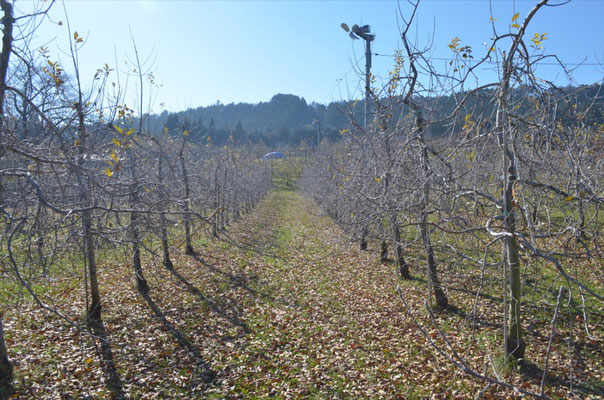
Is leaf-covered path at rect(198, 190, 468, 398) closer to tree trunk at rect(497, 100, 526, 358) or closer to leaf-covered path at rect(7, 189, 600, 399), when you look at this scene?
leaf-covered path at rect(7, 189, 600, 399)

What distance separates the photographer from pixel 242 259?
12.4 meters

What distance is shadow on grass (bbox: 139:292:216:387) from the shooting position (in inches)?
212

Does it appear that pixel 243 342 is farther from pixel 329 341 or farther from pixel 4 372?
pixel 4 372

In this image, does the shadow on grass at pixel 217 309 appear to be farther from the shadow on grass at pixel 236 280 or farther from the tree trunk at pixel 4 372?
the tree trunk at pixel 4 372

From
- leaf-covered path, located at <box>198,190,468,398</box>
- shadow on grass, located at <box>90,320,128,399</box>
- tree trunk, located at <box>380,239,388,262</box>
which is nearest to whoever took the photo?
shadow on grass, located at <box>90,320,128,399</box>

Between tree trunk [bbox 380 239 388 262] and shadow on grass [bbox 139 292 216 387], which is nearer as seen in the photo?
shadow on grass [bbox 139 292 216 387]

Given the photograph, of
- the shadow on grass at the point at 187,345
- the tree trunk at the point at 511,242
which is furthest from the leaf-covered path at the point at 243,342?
the tree trunk at the point at 511,242

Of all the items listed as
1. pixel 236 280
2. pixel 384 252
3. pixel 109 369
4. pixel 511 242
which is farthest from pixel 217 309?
pixel 511 242

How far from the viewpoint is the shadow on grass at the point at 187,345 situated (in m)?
5.39

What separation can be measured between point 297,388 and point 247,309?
10.3ft

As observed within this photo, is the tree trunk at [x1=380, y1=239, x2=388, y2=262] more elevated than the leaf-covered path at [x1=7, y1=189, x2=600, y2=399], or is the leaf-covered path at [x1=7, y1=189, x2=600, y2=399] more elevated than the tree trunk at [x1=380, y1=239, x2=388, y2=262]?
the tree trunk at [x1=380, y1=239, x2=388, y2=262]

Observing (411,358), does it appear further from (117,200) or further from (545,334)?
(117,200)

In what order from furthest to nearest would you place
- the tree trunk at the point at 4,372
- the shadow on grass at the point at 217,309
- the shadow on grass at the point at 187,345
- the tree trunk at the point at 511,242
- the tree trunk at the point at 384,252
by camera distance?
the tree trunk at the point at 384,252 < the shadow on grass at the point at 217,309 < the shadow on grass at the point at 187,345 < the tree trunk at the point at 4,372 < the tree trunk at the point at 511,242

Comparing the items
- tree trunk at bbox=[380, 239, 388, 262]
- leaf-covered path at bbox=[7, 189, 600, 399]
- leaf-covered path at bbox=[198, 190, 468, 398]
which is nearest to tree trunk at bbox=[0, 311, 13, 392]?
leaf-covered path at bbox=[7, 189, 600, 399]
